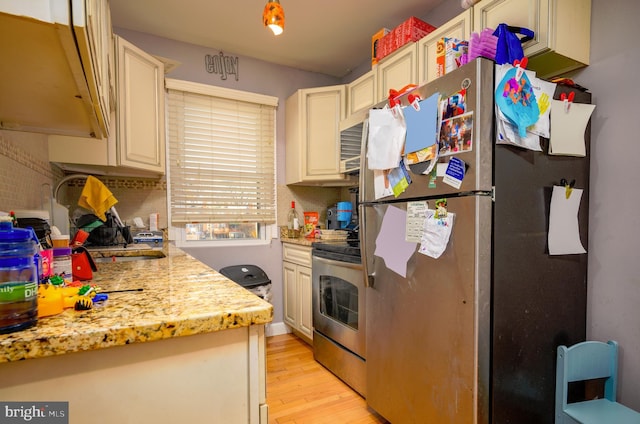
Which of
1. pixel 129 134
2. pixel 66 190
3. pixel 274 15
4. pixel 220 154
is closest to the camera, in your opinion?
pixel 274 15

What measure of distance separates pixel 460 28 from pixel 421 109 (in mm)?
684

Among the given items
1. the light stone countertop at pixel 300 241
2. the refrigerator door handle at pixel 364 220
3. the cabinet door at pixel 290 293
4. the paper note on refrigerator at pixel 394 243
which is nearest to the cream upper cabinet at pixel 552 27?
the refrigerator door handle at pixel 364 220

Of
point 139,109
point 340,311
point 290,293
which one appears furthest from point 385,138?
point 290,293

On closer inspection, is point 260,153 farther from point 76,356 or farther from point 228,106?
point 76,356

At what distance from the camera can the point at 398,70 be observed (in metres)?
2.04

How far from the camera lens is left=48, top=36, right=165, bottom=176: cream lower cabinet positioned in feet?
6.25

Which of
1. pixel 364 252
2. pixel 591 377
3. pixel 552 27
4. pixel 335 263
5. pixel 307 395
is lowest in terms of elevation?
pixel 307 395

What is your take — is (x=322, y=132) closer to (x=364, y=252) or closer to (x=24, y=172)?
(x=364, y=252)

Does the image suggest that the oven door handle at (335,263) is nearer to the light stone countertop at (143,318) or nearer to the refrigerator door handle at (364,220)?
the refrigerator door handle at (364,220)

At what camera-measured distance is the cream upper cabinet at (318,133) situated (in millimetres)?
2758

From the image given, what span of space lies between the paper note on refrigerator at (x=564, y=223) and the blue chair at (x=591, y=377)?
1.27 ft

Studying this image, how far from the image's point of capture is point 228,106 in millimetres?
2850

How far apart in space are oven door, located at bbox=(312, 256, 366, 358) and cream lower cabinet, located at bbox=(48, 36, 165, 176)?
146cm

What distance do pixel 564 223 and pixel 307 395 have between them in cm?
169
